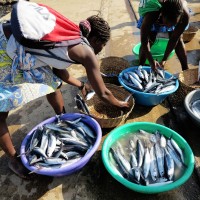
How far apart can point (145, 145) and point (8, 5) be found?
31.9ft

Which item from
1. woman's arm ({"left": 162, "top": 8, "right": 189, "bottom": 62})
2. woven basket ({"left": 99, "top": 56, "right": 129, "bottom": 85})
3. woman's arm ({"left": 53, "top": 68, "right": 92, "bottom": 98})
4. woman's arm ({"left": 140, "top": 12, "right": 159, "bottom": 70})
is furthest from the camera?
woven basket ({"left": 99, "top": 56, "right": 129, "bottom": 85})

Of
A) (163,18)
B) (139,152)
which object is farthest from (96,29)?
(139,152)

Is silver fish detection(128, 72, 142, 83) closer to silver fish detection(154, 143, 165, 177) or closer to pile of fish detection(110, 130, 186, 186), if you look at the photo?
pile of fish detection(110, 130, 186, 186)

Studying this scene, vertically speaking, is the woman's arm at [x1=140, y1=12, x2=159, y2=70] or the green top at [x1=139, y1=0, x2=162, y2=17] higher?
the green top at [x1=139, y1=0, x2=162, y2=17]

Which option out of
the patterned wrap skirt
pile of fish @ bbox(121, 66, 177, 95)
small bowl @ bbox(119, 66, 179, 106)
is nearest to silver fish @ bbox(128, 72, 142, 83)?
pile of fish @ bbox(121, 66, 177, 95)

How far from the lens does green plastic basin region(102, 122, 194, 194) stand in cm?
252

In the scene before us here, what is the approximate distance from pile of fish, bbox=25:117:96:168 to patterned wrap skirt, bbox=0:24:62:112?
21.5 inches

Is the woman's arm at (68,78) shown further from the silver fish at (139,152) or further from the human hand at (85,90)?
the silver fish at (139,152)

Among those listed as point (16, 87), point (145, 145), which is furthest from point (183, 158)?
point (16, 87)

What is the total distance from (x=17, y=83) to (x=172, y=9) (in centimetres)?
234

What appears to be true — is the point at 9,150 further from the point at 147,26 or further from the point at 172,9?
the point at 172,9

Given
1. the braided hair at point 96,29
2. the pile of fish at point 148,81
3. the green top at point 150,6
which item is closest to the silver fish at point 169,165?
the pile of fish at point 148,81

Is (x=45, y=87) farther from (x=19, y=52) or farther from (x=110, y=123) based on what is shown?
(x=110, y=123)

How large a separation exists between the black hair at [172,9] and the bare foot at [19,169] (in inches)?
113
